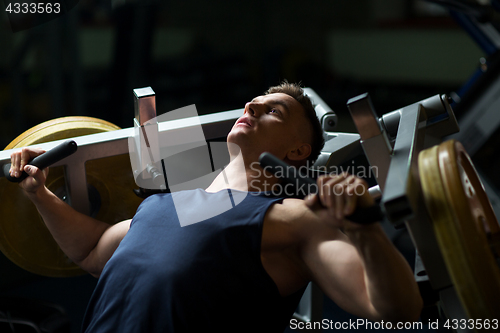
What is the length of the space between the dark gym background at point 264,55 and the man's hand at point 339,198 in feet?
8.88

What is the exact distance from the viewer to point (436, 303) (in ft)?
3.24

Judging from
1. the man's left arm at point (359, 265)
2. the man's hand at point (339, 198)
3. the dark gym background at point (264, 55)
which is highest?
the dark gym background at point (264, 55)

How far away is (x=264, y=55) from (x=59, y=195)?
4147 mm

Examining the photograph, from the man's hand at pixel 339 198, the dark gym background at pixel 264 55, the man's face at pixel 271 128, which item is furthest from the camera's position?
the dark gym background at pixel 264 55

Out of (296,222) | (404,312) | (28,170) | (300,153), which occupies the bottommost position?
(404,312)

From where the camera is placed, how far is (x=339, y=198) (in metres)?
0.69

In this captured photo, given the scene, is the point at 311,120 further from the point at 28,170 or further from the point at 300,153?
the point at 28,170

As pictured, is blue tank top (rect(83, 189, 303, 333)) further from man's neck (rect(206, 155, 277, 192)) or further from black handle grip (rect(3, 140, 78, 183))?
black handle grip (rect(3, 140, 78, 183))

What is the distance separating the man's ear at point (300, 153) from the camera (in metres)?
1.19

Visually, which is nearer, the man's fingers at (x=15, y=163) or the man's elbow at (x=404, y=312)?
the man's elbow at (x=404, y=312)

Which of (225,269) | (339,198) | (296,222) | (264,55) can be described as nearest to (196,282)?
(225,269)

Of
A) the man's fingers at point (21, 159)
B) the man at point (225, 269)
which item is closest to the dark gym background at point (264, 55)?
the man's fingers at point (21, 159)

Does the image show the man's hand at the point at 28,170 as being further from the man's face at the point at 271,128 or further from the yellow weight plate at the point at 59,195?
the man's face at the point at 271,128

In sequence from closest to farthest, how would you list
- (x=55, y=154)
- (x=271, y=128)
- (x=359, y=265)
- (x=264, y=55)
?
(x=359, y=265) < (x=55, y=154) < (x=271, y=128) < (x=264, y=55)
